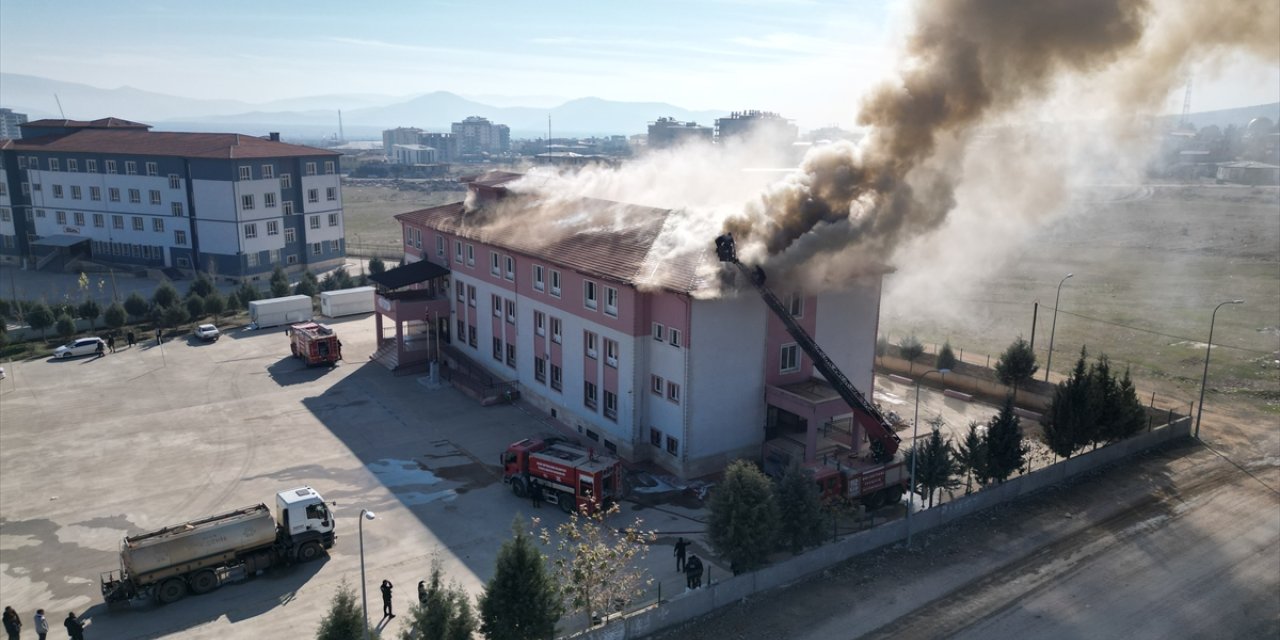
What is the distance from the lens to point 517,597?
65.7ft

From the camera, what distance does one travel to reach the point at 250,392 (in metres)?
44.3

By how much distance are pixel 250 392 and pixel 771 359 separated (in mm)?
27919

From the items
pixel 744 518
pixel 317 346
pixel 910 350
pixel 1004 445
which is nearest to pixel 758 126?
pixel 910 350

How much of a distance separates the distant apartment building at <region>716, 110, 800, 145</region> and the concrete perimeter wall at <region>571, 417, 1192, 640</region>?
43.3 m

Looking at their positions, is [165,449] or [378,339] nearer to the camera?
[165,449]

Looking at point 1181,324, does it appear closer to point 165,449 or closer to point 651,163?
point 651,163

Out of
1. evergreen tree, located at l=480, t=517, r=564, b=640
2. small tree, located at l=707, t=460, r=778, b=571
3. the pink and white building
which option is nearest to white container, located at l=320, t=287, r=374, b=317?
the pink and white building

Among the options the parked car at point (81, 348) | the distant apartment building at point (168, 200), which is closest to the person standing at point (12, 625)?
the parked car at point (81, 348)

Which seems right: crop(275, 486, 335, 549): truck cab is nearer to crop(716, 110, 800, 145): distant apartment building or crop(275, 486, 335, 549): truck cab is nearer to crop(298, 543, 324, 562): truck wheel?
crop(298, 543, 324, 562): truck wheel

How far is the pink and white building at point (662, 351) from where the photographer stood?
3288cm

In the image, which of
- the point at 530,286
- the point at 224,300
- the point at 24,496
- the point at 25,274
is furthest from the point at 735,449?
the point at 25,274

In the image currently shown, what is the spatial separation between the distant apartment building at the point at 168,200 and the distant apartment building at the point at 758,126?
40.8m

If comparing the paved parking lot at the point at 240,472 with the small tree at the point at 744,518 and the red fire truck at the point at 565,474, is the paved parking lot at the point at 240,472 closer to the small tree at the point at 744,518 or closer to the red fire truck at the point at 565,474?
the red fire truck at the point at 565,474

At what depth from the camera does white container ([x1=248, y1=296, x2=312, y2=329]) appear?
57.6 metres
